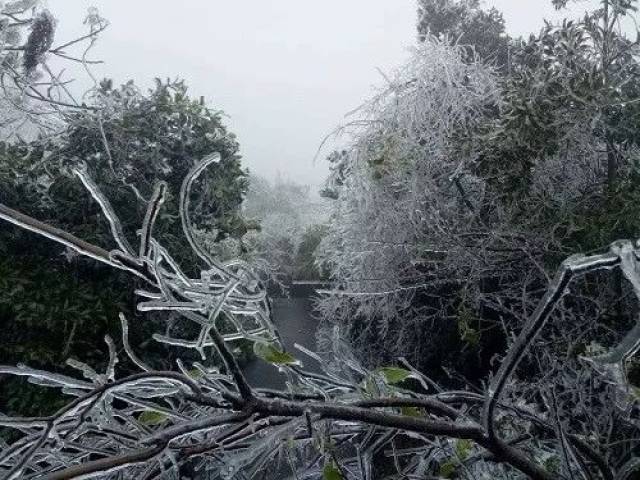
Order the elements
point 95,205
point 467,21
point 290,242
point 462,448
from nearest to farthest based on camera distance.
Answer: point 462,448, point 95,205, point 467,21, point 290,242

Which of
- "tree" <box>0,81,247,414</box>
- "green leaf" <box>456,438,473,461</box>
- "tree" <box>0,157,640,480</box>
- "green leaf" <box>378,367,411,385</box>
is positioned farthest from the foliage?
"tree" <box>0,157,640,480</box>

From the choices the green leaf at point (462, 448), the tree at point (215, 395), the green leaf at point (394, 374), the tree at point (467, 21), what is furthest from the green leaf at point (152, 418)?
the tree at point (467, 21)

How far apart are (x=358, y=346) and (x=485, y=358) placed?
171cm

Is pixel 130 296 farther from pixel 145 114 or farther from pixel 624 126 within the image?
pixel 624 126

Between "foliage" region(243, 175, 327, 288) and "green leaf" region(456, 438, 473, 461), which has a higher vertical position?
"foliage" region(243, 175, 327, 288)

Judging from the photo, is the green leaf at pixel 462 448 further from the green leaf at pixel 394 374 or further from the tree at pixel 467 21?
the tree at pixel 467 21

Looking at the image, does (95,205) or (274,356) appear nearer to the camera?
(274,356)

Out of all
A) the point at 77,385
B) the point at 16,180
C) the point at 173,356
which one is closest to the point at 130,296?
the point at 173,356

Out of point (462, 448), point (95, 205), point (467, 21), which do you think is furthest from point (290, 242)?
point (462, 448)

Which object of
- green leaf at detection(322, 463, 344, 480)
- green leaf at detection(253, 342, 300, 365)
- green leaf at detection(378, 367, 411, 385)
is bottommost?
green leaf at detection(322, 463, 344, 480)

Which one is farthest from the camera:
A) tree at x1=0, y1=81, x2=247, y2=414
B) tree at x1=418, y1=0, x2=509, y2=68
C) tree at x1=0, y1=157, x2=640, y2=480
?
tree at x1=418, y1=0, x2=509, y2=68

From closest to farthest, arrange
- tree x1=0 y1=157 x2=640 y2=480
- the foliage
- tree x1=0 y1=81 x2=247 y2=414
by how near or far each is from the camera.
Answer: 1. tree x1=0 y1=157 x2=640 y2=480
2. tree x1=0 y1=81 x2=247 y2=414
3. the foliage

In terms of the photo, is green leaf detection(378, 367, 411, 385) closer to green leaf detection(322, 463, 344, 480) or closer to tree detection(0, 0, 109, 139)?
green leaf detection(322, 463, 344, 480)

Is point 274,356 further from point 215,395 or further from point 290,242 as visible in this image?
point 290,242
